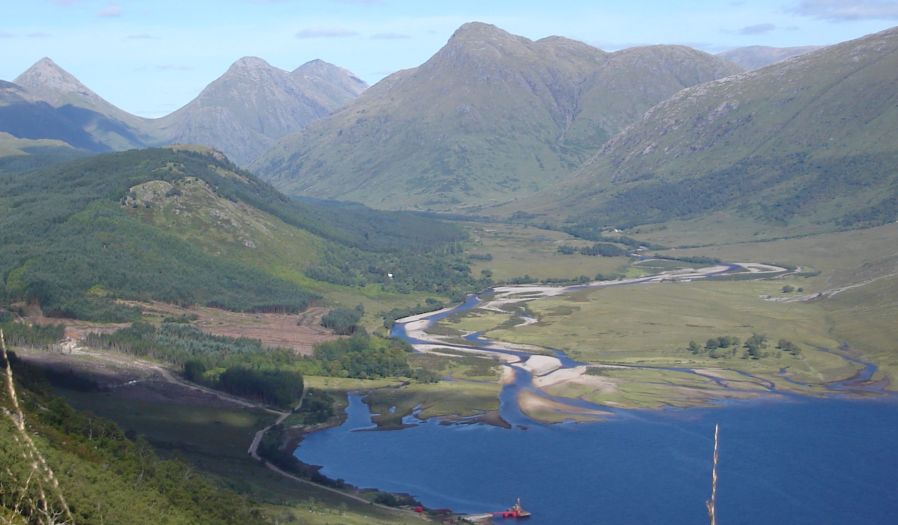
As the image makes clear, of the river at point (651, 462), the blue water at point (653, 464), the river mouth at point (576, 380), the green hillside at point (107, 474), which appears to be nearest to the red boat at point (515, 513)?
the river at point (651, 462)

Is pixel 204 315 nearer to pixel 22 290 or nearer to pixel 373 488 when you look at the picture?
pixel 22 290

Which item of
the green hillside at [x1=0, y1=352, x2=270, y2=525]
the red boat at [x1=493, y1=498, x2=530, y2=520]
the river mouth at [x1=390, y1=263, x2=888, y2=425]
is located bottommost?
the red boat at [x1=493, y1=498, x2=530, y2=520]

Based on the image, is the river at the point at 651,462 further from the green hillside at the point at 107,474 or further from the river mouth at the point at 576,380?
the green hillside at the point at 107,474

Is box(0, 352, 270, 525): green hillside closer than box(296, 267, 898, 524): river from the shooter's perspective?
Yes

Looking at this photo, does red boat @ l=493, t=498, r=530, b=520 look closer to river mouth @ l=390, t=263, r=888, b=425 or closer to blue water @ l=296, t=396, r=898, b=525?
blue water @ l=296, t=396, r=898, b=525

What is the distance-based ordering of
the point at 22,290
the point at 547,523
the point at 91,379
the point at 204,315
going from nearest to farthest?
the point at 547,523
the point at 91,379
the point at 22,290
the point at 204,315

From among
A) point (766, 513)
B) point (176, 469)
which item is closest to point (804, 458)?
point (766, 513)

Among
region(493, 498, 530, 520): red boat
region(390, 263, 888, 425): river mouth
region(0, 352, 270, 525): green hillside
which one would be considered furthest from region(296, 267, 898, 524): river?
region(0, 352, 270, 525): green hillside

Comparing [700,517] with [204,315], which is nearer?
[700,517]

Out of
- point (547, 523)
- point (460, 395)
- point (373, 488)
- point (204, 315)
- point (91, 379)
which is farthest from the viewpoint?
point (204, 315)
